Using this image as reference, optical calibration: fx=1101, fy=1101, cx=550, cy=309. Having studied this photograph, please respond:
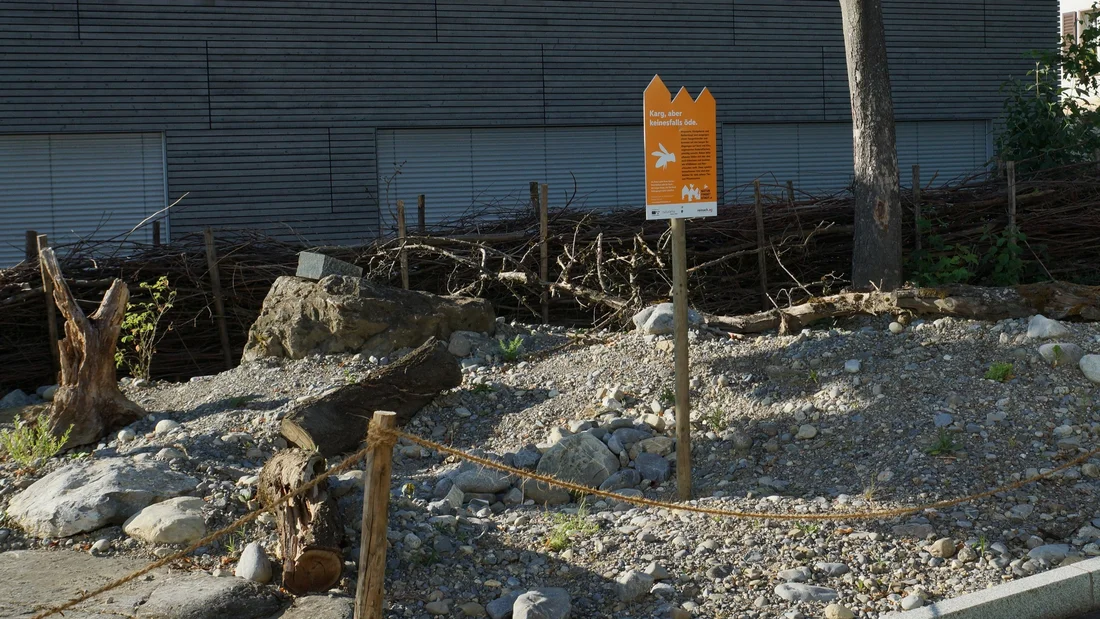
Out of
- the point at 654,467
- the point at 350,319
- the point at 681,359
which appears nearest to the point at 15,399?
the point at 350,319

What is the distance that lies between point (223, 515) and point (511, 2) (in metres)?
11.0

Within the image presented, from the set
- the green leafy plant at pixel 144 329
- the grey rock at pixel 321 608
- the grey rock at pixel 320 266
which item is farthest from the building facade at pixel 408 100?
the grey rock at pixel 321 608

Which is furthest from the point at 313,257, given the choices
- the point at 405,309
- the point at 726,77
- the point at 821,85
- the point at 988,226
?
the point at 821,85

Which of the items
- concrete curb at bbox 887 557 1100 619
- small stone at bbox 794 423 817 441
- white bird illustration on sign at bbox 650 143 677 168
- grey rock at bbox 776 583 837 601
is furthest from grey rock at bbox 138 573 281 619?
small stone at bbox 794 423 817 441

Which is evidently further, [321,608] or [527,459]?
[527,459]

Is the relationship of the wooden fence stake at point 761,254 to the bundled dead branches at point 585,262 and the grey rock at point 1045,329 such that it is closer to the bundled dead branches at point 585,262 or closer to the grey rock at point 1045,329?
the bundled dead branches at point 585,262

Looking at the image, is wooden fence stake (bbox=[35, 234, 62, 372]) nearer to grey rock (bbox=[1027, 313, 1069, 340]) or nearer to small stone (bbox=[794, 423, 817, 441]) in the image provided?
small stone (bbox=[794, 423, 817, 441])

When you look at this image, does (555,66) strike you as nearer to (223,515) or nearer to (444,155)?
(444,155)

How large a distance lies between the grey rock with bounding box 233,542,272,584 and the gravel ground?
0.72ft

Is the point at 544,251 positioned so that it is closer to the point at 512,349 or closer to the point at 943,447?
the point at 512,349

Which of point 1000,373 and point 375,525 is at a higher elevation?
point 1000,373

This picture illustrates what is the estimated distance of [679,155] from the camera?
19.3ft

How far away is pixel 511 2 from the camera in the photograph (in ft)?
49.5

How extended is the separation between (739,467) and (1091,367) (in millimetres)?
2401
